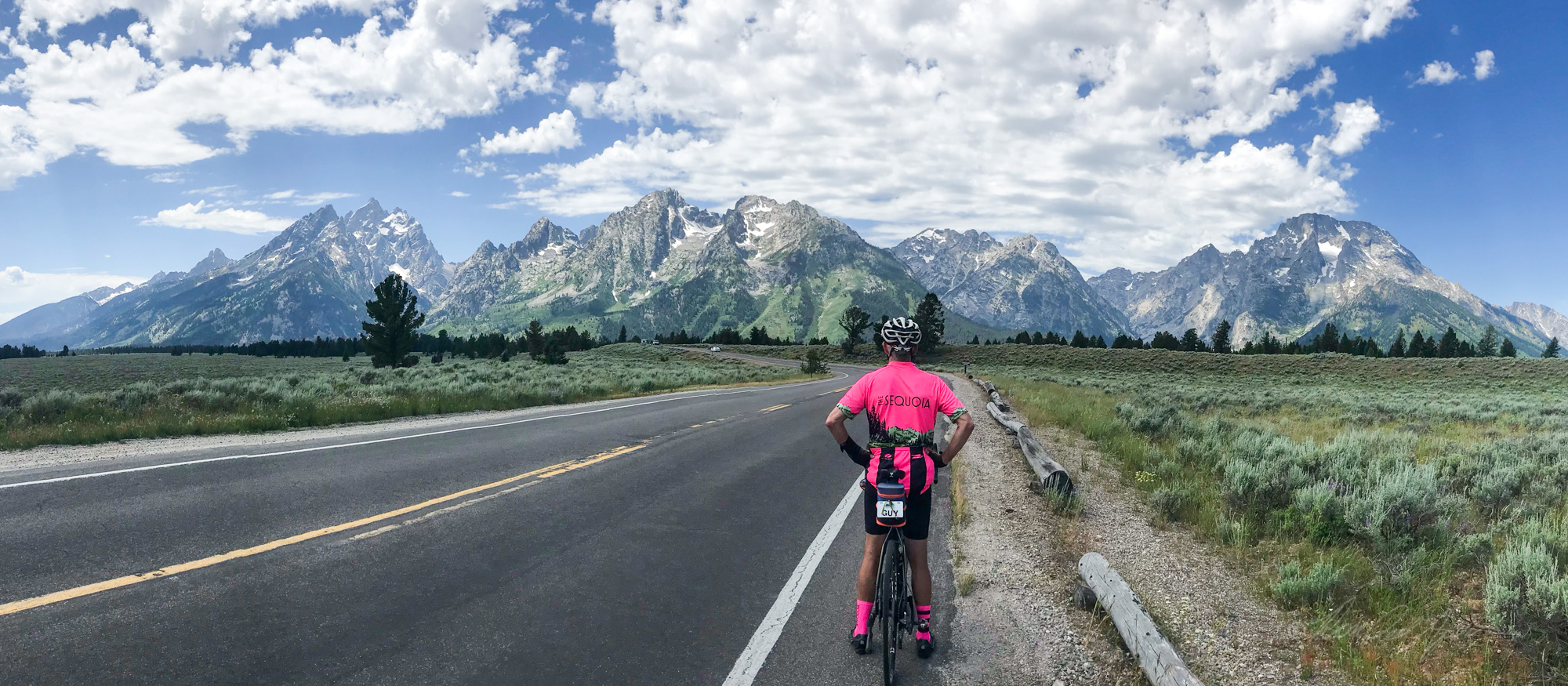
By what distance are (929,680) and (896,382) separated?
2.05 metres

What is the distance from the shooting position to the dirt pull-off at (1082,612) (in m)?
4.73

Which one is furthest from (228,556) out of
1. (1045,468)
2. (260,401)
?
(260,401)

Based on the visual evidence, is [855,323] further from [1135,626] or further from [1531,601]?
[1135,626]

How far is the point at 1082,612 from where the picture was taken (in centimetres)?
568

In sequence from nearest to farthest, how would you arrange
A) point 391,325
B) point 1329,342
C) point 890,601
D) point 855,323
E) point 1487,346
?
point 890,601
point 391,325
point 855,323
point 1329,342
point 1487,346

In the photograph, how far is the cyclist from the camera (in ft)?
15.5

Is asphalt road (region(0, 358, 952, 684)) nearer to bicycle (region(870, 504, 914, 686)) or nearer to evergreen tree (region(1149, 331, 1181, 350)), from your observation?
bicycle (region(870, 504, 914, 686))

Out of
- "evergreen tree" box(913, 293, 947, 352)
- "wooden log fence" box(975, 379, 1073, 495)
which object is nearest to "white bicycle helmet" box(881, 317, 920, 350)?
"wooden log fence" box(975, 379, 1073, 495)

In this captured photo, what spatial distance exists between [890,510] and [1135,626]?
205 cm

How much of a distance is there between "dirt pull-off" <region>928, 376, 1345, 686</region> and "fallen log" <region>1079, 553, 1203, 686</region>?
0.48 feet

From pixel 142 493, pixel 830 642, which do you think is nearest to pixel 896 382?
pixel 830 642

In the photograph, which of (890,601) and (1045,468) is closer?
(890,601)

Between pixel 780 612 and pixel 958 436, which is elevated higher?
pixel 958 436

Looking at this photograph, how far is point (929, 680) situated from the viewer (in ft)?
15.1
